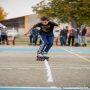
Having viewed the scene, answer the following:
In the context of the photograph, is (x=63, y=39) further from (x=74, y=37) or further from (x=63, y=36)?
(x=74, y=37)

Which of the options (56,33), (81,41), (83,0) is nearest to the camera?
(81,41)

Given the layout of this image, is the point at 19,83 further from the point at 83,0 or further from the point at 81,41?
the point at 83,0

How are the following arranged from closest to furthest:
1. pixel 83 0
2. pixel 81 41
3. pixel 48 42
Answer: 1. pixel 48 42
2. pixel 81 41
3. pixel 83 0

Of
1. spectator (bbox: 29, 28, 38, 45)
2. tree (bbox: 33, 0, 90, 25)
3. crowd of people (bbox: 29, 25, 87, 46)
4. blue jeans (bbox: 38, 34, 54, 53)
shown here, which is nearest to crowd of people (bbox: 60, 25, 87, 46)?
crowd of people (bbox: 29, 25, 87, 46)

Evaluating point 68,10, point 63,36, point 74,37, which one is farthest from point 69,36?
point 68,10

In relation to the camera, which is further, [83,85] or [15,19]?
[15,19]

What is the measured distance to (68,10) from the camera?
208ft

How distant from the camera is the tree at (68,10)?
209ft

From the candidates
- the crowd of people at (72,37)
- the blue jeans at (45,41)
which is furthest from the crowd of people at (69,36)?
the blue jeans at (45,41)

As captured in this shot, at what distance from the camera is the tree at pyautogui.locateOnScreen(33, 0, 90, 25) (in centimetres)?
6359

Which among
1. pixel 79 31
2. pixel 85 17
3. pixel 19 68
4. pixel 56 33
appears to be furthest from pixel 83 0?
pixel 19 68

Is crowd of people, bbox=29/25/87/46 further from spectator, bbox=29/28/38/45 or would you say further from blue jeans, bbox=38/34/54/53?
blue jeans, bbox=38/34/54/53

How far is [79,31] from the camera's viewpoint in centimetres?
3728

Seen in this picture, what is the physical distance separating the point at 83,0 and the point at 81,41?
28385mm
